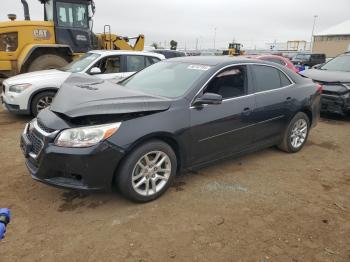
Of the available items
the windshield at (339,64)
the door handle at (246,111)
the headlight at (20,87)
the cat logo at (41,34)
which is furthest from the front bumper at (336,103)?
the cat logo at (41,34)

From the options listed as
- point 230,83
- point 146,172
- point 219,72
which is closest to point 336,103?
point 230,83

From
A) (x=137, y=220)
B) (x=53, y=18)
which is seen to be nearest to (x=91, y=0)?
(x=53, y=18)

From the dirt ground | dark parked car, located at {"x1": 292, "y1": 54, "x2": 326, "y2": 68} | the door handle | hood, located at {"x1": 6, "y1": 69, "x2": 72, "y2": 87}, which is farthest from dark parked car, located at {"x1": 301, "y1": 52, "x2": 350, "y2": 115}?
dark parked car, located at {"x1": 292, "y1": 54, "x2": 326, "y2": 68}

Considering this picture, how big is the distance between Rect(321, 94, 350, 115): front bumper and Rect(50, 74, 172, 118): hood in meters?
5.42

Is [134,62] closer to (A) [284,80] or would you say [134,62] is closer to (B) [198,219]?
(A) [284,80]

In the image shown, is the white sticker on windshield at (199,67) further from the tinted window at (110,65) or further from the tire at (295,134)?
the tinted window at (110,65)

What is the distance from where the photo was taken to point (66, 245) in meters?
2.89

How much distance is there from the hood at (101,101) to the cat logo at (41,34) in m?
6.98

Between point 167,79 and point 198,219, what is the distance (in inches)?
75.6

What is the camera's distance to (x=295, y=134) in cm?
536

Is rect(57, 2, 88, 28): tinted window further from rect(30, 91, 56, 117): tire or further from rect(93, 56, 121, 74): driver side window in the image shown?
rect(30, 91, 56, 117): tire

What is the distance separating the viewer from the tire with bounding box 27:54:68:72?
9352 mm

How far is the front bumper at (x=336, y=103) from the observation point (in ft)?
24.5

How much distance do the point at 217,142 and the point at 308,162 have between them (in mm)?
1842
